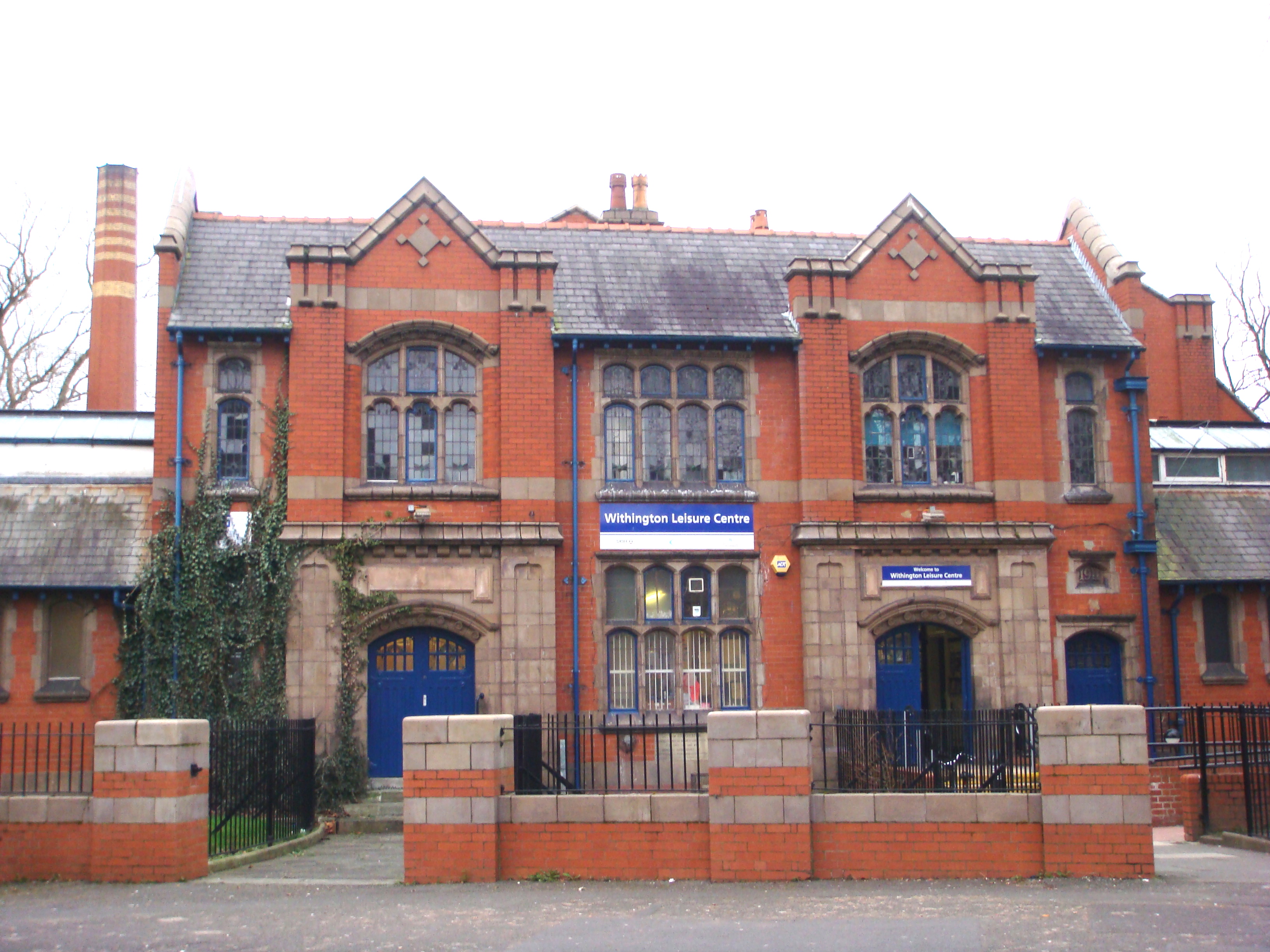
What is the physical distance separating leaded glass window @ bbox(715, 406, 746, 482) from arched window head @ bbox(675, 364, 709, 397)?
0.46 m

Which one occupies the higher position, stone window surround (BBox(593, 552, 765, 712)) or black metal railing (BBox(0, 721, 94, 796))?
stone window surround (BBox(593, 552, 765, 712))

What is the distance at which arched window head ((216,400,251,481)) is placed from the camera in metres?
20.6

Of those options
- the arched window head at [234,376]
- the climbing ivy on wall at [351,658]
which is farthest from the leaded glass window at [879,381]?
the arched window head at [234,376]

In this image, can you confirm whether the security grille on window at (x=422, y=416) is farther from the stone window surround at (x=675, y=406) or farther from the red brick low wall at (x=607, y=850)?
the red brick low wall at (x=607, y=850)

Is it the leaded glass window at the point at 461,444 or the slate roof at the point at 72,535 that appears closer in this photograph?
the slate roof at the point at 72,535

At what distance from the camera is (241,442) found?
67.8ft

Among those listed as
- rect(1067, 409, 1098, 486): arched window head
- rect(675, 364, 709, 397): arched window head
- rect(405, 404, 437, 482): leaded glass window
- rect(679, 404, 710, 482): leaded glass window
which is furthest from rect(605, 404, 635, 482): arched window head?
rect(1067, 409, 1098, 486): arched window head

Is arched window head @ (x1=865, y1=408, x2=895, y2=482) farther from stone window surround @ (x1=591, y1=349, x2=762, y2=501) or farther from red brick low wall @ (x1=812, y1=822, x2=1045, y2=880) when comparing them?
red brick low wall @ (x1=812, y1=822, x2=1045, y2=880)

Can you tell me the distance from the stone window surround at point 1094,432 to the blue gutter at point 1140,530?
0.38 metres

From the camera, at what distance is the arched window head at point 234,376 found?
20.7m

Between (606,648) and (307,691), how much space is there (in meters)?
4.77

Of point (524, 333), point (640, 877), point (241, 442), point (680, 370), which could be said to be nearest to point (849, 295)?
point (680, 370)

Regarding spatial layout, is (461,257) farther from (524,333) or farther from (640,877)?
(640,877)

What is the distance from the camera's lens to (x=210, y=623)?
19.7 m
